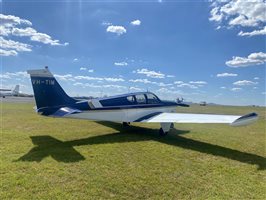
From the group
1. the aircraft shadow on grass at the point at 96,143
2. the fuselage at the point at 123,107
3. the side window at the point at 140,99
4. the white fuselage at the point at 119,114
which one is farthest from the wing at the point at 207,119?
the side window at the point at 140,99

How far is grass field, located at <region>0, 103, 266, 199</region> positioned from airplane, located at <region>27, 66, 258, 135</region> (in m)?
1.27

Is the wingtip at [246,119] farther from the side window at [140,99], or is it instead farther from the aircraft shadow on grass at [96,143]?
the side window at [140,99]

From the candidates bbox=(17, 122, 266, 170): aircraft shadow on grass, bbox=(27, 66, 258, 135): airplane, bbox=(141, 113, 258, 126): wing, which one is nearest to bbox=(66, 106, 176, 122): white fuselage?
bbox=(27, 66, 258, 135): airplane

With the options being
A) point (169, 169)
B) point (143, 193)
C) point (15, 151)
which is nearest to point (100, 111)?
point (15, 151)

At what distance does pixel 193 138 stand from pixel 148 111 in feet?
10.5

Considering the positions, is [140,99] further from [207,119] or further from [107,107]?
[207,119]

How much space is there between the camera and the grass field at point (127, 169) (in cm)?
520

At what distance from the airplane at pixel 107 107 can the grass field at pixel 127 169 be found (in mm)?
1273

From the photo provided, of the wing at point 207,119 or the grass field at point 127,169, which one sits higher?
the wing at point 207,119

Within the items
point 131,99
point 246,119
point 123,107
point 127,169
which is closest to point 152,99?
point 131,99

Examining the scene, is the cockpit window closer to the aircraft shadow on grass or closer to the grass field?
the aircraft shadow on grass

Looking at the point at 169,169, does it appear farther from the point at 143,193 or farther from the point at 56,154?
the point at 56,154

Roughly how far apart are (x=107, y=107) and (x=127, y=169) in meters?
5.58

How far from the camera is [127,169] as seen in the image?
6.63 m
